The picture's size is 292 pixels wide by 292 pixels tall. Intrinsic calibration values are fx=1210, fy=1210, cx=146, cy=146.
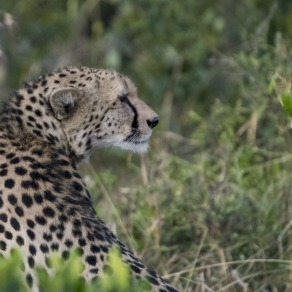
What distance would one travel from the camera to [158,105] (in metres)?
9.11

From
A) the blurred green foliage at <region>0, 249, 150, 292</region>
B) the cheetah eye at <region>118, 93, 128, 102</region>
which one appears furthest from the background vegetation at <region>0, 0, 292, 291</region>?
the blurred green foliage at <region>0, 249, 150, 292</region>

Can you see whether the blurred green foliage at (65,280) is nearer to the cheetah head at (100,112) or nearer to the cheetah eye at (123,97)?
the cheetah head at (100,112)

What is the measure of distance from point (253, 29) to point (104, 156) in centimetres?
146

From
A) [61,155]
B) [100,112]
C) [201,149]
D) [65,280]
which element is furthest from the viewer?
[201,149]

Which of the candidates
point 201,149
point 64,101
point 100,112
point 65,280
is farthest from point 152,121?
point 65,280

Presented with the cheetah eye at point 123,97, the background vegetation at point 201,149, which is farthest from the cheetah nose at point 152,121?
the background vegetation at point 201,149

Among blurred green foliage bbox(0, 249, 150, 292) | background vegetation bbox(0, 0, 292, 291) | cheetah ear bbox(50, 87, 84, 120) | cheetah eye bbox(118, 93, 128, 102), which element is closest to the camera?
blurred green foliage bbox(0, 249, 150, 292)

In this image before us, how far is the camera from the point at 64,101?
16.3ft

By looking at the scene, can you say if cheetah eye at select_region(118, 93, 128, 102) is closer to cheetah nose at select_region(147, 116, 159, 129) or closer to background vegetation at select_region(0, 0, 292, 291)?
cheetah nose at select_region(147, 116, 159, 129)

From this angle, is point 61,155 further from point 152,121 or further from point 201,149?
point 201,149

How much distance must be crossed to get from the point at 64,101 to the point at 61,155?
0.78 feet

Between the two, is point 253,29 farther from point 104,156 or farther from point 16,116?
point 16,116

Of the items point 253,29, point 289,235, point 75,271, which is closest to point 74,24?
point 253,29

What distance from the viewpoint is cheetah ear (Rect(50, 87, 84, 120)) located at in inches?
195
